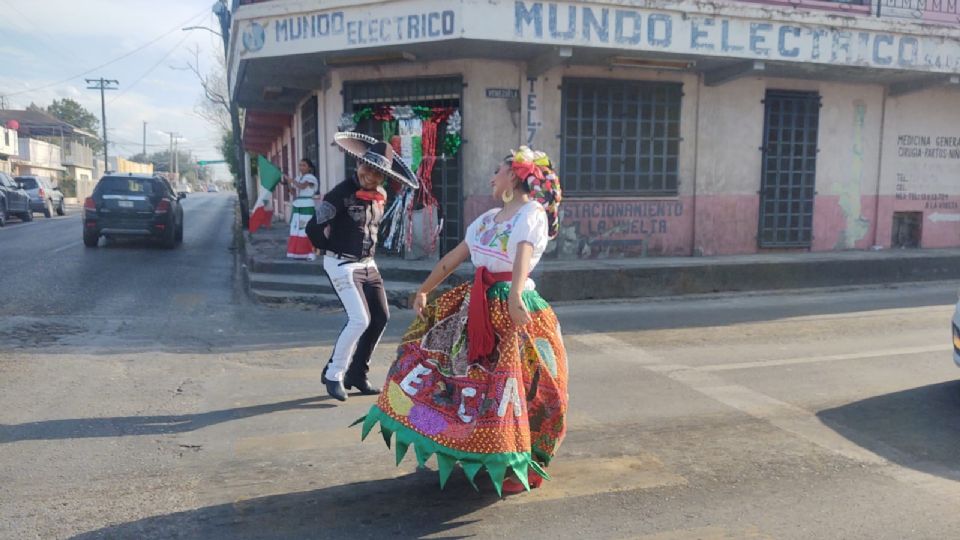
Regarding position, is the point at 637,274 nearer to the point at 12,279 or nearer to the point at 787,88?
the point at 787,88

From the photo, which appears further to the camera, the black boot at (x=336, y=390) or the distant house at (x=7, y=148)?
the distant house at (x=7, y=148)

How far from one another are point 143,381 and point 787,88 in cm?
1165

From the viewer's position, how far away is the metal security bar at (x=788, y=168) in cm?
1320

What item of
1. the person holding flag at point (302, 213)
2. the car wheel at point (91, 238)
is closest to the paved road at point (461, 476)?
the person holding flag at point (302, 213)

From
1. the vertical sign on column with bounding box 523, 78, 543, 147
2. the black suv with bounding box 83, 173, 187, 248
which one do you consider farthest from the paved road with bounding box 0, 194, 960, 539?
the black suv with bounding box 83, 173, 187, 248

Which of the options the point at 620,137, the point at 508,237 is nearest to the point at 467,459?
the point at 508,237

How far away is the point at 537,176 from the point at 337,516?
2046mm

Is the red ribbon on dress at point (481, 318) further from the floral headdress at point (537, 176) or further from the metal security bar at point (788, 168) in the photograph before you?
the metal security bar at point (788, 168)

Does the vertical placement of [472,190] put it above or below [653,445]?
above

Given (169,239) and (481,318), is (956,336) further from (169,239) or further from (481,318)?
(169,239)

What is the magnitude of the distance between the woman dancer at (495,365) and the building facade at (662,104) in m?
6.41

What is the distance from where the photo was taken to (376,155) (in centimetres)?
550

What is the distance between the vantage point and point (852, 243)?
46.1ft

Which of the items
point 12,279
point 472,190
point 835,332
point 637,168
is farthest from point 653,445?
point 12,279
